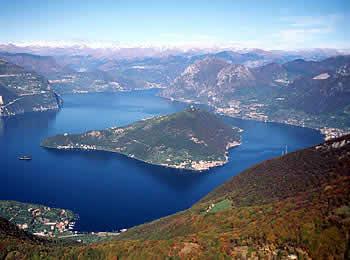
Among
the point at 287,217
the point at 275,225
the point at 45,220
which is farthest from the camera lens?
the point at 45,220

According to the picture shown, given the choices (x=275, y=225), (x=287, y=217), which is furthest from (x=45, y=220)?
(x=287, y=217)

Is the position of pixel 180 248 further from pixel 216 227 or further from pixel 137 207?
pixel 137 207

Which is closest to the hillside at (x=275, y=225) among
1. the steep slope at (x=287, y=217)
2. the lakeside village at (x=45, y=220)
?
the steep slope at (x=287, y=217)

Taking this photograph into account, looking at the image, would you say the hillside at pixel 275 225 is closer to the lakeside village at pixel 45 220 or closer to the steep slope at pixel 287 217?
the steep slope at pixel 287 217

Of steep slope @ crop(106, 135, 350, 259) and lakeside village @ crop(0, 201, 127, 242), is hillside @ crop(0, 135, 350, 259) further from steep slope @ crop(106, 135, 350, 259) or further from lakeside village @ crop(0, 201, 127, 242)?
lakeside village @ crop(0, 201, 127, 242)

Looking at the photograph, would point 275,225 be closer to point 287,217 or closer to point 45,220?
point 287,217

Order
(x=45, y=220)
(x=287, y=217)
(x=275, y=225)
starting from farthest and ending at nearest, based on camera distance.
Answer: (x=45, y=220)
(x=287, y=217)
(x=275, y=225)
